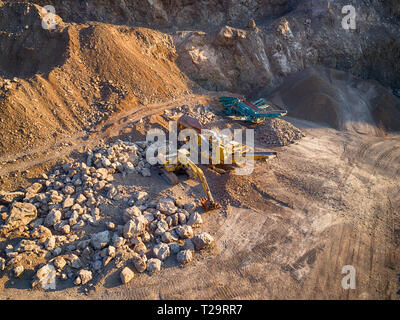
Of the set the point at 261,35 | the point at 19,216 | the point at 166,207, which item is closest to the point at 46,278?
the point at 19,216

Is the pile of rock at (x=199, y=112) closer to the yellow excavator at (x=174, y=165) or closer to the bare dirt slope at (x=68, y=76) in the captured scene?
the bare dirt slope at (x=68, y=76)

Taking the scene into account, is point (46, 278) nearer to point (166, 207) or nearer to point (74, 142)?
point (166, 207)

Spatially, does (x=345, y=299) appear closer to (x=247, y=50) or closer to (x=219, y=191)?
(x=219, y=191)

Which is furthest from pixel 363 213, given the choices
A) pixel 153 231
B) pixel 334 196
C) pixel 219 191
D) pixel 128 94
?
pixel 128 94

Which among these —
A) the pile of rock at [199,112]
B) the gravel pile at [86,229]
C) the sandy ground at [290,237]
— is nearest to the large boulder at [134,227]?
the gravel pile at [86,229]

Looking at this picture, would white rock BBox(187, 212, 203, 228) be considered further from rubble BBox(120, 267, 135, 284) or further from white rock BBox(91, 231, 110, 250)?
white rock BBox(91, 231, 110, 250)
